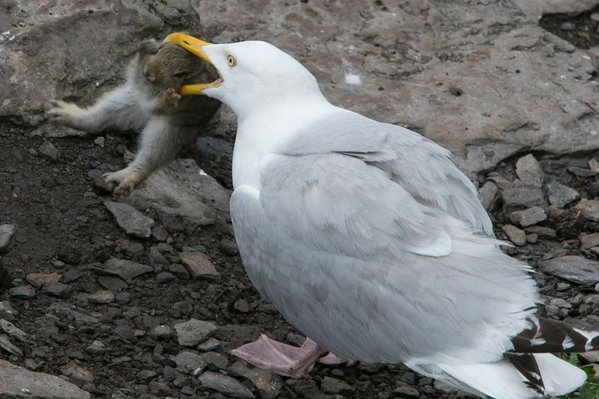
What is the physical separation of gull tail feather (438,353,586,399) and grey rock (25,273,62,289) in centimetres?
189

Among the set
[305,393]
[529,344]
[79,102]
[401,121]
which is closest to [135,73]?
[79,102]

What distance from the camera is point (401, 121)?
22.9 ft

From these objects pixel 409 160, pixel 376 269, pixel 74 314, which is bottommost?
pixel 74 314

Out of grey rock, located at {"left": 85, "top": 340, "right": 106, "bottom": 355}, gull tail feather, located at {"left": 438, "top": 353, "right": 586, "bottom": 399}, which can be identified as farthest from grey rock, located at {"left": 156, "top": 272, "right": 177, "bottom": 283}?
gull tail feather, located at {"left": 438, "top": 353, "right": 586, "bottom": 399}

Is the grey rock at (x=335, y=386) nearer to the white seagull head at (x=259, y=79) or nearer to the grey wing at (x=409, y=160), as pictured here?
the grey wing at (x=409, y=160)

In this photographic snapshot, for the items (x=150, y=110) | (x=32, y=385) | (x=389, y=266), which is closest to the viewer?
(x=32, y=385)

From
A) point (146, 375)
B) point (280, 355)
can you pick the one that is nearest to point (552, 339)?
point (280, 355)

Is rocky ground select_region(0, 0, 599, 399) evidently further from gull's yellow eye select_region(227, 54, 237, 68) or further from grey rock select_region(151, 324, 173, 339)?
gull's yellow eye select_region(227, 54, 237, 68)

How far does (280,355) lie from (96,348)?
822 mm

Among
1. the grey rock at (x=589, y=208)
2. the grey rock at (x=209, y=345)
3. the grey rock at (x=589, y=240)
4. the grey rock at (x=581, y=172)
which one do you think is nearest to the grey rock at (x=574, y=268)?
the grey rock at (x=589, y=240)

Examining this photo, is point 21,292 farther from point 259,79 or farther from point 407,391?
point 407,391

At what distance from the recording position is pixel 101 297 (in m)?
5.44

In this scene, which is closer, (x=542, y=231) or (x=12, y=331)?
(x=12, y=331)

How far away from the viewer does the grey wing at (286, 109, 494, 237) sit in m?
4.92
